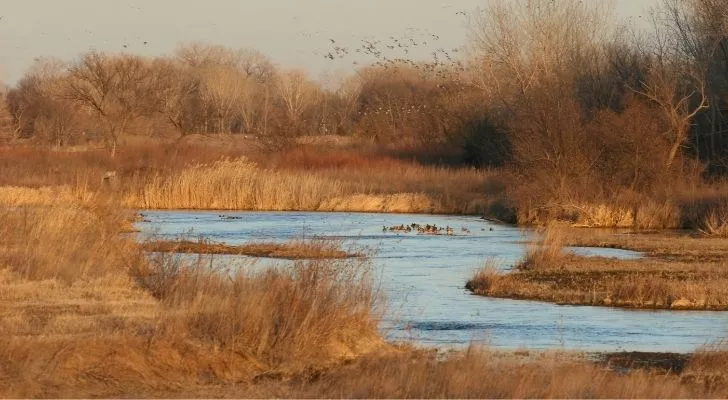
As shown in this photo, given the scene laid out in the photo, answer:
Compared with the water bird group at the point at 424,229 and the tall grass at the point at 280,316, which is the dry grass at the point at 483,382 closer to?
the tall grass at the point at 280,316

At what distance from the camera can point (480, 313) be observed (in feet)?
63.4

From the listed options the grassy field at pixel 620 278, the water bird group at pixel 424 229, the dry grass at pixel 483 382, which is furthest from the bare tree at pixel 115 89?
the dry grass at pixel 483 382

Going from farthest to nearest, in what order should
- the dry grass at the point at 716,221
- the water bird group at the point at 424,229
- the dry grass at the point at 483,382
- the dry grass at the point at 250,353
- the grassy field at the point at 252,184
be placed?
the grassy field at the point at 252,184 < the water bird group at the point at 424,229 < the dry grass at the point at 716,221 < the dry grass at the point at 250,353 < the dry grass at the point at 483,382

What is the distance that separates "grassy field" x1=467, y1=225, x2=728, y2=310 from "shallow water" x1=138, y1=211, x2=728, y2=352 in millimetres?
582

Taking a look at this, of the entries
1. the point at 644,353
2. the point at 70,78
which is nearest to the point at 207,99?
the point at 70,78

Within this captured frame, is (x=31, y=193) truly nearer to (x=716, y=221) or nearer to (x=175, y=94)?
(x=716, y=221)

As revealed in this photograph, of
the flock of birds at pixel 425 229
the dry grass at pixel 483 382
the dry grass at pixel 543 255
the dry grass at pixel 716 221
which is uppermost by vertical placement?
A: the dry grass at pixel 483 382

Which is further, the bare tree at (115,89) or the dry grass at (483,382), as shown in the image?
the bare tree at (115,89)

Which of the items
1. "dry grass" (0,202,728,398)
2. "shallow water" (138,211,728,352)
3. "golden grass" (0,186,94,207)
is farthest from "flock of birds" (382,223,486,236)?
"dry grass" (0,202,728,398)

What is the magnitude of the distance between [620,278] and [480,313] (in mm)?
4979

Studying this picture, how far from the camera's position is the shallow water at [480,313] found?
1650 centimetres

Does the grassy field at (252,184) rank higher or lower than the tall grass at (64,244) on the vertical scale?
lower

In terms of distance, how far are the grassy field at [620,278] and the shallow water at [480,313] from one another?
0.58m

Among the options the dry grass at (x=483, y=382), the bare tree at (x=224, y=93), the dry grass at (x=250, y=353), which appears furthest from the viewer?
the bare tree at (x=224, y=93)
